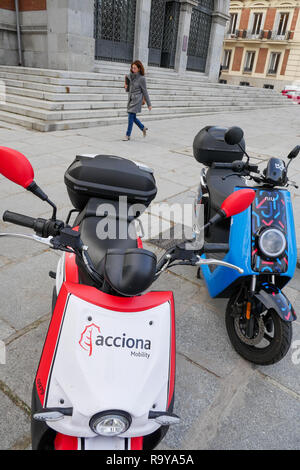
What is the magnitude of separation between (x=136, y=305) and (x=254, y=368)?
4.55 ft

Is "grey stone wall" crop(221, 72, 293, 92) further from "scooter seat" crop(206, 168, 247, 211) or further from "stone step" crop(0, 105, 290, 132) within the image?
"scooter seat" crop(206, 168, 247, 211)

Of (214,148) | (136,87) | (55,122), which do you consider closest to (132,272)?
(214,148)

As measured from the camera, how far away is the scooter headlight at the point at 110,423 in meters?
1.23

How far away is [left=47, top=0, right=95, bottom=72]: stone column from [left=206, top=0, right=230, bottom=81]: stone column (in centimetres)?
1108

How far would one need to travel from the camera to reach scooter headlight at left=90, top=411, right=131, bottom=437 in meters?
1.23

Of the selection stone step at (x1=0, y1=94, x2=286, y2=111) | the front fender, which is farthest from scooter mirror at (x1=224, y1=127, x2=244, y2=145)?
stone step at (x1=0, y1=94, x2=286, y2=111)

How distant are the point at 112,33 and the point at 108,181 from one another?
15068mm

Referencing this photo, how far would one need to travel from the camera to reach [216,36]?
2048 cm

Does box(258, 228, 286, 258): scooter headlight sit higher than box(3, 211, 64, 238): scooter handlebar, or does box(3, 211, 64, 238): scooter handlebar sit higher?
box(3, 211, 64, 238): scooter handlebar

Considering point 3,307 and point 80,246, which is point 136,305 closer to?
point 80,246

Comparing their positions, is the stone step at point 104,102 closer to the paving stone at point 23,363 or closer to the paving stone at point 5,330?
the paving stone at point 5,330

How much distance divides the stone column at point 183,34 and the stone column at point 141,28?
129 inches
